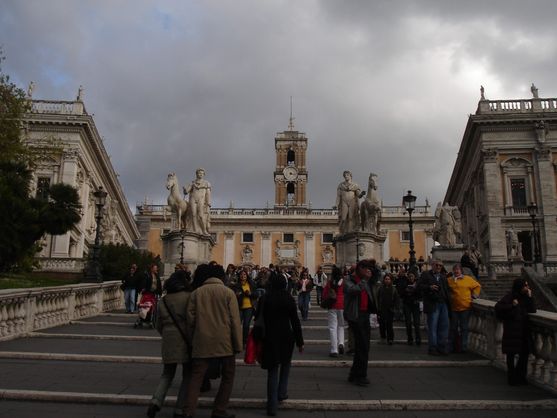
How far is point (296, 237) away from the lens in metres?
67.2

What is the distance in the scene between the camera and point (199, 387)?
539 cm

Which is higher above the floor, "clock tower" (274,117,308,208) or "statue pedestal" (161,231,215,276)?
"clock tower" (274,117,308,208)

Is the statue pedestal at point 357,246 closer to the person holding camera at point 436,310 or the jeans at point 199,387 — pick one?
the person holding camera at point 436,310

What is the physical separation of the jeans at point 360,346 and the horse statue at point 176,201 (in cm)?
1595

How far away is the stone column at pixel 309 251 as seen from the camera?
6644cm

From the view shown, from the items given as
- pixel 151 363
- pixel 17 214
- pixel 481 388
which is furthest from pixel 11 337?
pixel 481 388

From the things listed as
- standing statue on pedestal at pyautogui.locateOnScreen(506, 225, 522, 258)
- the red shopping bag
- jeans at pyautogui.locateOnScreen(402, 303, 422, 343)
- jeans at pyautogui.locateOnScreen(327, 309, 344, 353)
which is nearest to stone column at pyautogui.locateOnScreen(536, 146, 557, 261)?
standing statue on pedestal at pyautogui.locateOnScreen(506, 225, 522, 258)

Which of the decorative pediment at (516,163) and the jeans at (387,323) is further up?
the decorative pediment at (516,163)

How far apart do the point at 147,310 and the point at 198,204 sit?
10.5 metres

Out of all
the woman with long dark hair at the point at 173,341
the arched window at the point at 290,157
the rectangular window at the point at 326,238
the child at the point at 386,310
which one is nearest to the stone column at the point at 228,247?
the rectangular window at the point at 326,238

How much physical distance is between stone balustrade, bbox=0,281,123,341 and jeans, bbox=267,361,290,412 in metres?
7.20

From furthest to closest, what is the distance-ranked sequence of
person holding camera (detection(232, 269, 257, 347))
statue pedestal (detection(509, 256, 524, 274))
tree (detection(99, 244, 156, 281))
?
statue pedestal (detection(509, 256, 524, 274)) < tree (detection(99, 244, 156, 281)) < person holding camera (detection(232, 269, 257, 347))

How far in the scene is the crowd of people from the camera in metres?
5.52

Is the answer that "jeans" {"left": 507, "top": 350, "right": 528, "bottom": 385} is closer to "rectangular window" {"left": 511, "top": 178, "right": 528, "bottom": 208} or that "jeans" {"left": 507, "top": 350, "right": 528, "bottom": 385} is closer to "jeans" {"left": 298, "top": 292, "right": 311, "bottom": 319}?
"jeans" {"left": 298, "top": 292, "right": 311, "bottom": 319}
